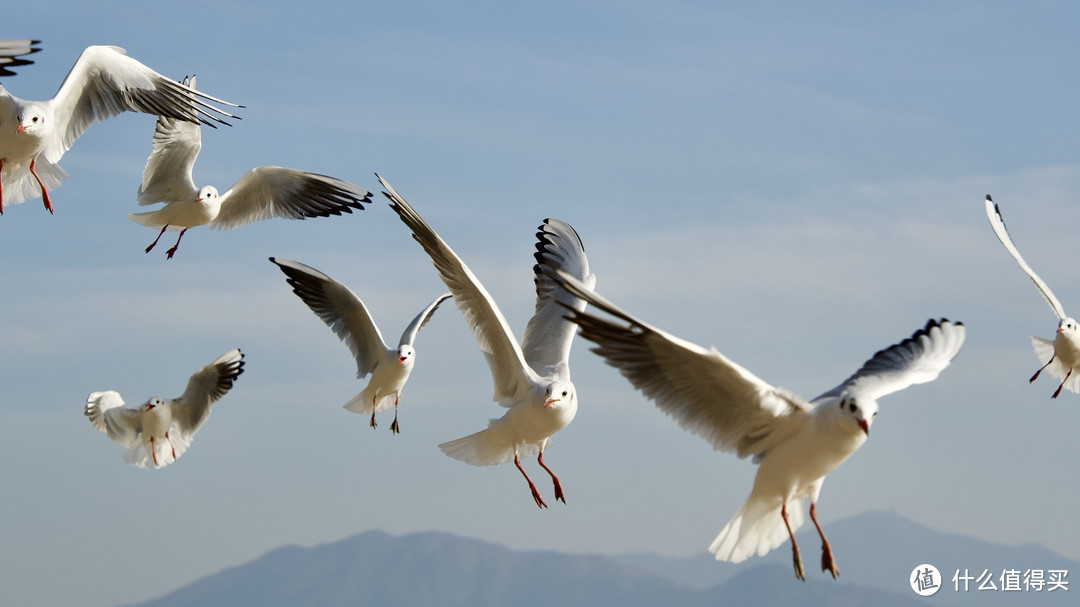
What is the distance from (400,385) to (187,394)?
2.06m

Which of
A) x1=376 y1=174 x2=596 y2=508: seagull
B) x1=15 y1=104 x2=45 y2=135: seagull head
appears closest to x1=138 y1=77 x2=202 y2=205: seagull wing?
x1=15 y1=104 x2=45 y2=135: seagull head

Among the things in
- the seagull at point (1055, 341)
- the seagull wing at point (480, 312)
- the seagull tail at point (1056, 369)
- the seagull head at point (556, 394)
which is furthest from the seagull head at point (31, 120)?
the seagull tail at point (1056, 369)

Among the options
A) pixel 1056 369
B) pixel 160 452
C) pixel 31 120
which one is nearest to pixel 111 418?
pixel 160 452

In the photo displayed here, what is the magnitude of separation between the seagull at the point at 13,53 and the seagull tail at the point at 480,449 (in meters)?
3.29

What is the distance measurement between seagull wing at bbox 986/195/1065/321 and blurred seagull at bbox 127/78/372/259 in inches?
202

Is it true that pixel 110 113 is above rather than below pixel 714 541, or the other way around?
above

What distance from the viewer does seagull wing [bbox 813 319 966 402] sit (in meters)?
6.07

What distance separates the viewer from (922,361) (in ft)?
21.1

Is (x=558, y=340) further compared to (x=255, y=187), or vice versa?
(x=255, y=187)

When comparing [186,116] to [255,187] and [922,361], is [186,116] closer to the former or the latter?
[255,187]

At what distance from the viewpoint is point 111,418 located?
11.3 m

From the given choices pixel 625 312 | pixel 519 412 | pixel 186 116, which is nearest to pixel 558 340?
pixel 519 412

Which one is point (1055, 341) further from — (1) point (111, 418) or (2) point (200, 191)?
(1) point (111, 418)

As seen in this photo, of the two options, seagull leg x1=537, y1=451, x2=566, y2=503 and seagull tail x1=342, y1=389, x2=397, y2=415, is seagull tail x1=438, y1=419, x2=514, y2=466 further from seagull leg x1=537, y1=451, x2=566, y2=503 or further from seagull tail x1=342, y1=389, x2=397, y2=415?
seagull tail x1=342, y1=389, x2=397, y2=415
